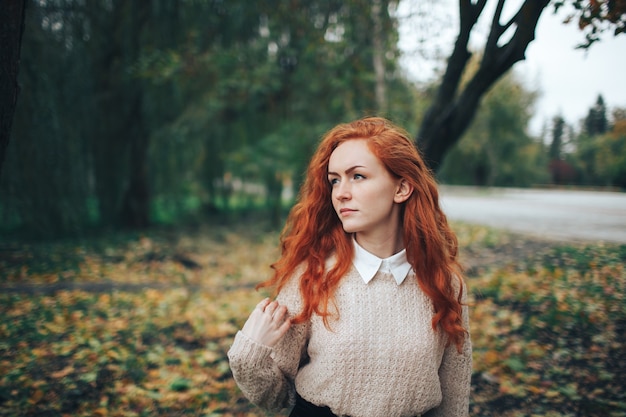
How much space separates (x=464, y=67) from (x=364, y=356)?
2.80m

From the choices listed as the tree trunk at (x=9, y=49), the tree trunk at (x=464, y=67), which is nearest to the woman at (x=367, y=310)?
the tree trunk at (x=464, y=67)

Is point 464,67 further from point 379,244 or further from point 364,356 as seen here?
point 364,356

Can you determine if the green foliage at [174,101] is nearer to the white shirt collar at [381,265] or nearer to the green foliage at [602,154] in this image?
the green foliage at [602,154]

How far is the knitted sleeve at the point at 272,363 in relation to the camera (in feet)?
4.50

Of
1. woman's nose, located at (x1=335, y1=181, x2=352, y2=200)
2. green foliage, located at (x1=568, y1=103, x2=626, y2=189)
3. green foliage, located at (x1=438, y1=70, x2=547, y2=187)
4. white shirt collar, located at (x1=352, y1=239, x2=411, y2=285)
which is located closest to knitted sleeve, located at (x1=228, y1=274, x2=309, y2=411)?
white shirt collar, located at (x1=352, y1=239, x2=411, y2=285)

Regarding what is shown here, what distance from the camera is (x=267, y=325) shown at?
1.39 metres

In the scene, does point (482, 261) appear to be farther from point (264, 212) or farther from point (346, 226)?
point (264, 212)

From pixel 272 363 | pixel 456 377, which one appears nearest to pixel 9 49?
pixel 272 363

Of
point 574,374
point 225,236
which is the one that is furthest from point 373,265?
point 225,236

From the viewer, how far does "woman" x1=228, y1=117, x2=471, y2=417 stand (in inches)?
53.9

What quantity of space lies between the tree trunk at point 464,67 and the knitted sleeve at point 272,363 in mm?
1646

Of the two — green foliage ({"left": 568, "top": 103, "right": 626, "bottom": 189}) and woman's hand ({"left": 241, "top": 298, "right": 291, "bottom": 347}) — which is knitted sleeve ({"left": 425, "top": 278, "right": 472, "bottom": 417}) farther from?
green foliage ({"left": 568, "top": 103, "right": 626, "bottom": 189})

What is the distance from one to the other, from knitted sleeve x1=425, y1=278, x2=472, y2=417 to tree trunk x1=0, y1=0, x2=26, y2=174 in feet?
7.55

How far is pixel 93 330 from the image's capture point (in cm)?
362
